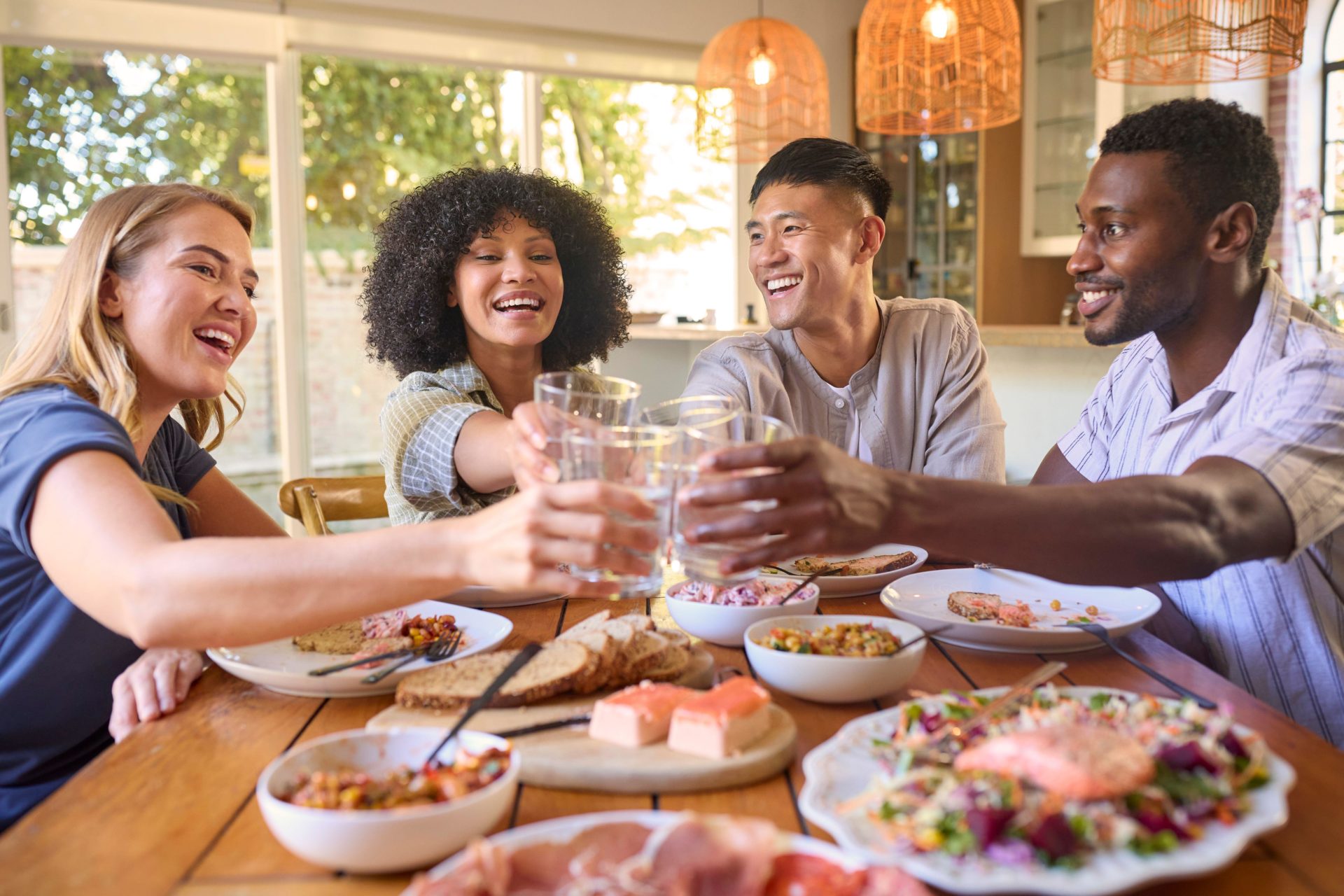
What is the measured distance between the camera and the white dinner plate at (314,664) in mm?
1196

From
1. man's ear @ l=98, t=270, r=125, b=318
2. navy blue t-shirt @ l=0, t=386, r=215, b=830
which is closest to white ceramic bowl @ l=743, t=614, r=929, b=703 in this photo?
navy blue t-shirt @ l=0, t=386, r=215, b=830

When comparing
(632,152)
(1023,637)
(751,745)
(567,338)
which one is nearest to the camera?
(751,745)

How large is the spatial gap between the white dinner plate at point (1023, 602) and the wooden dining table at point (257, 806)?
0.10ft

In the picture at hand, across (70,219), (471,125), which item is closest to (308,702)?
(70,219)

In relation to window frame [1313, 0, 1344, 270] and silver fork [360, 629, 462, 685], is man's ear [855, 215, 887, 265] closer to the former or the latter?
silver fork [360, 629, 462, 685]

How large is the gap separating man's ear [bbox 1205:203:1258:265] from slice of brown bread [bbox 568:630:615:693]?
1272 mm

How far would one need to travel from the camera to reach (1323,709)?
1.54 meters

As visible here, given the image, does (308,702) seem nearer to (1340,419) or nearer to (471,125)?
(1340,419)

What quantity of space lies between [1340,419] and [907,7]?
243 centimetres

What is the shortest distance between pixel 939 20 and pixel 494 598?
2.57 metres

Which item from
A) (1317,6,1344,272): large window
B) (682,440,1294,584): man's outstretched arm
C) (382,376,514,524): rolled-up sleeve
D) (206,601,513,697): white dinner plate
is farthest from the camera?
(1317,6,1344,272): large window

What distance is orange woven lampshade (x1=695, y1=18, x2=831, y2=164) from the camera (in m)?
4.27

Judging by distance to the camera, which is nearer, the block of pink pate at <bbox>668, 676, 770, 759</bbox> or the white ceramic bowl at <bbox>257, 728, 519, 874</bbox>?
the white ceramic bowl at <bbox>257, 728, 519, 874</bbox>

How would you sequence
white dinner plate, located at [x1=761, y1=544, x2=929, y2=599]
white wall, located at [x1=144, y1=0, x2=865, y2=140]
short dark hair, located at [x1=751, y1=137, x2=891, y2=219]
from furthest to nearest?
white wall, located at [x1=144, y1=0, x2=865, y2=140], short dark hair, located at [x1=751, y1=137, x2=891, y2=219], white dinner plate, located at [x1=761, y1=544, x2=929, y2=599]
